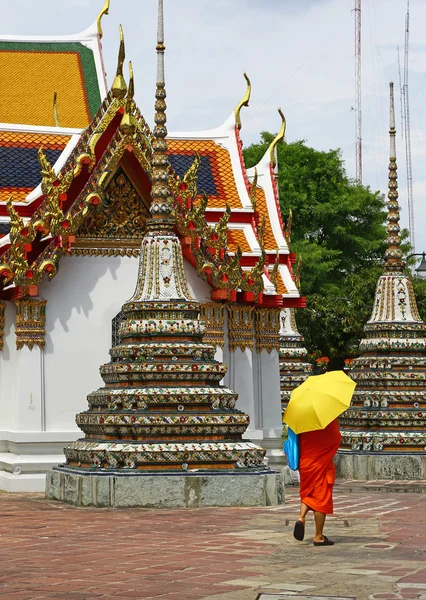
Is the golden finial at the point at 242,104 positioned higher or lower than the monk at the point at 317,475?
higher

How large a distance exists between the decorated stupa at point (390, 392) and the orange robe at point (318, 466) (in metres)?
8.85

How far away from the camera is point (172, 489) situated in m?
13.2

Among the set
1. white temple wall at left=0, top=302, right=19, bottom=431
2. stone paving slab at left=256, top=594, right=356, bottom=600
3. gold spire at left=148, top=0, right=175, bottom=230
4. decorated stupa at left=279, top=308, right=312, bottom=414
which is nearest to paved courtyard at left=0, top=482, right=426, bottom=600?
stone paving slab at left=256, top=594, right=356, bottom=600

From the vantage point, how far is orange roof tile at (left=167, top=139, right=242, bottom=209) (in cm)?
1942

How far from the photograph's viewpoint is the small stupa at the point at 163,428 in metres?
13.2

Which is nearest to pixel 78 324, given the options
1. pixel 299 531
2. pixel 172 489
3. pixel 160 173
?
pixel 160 173

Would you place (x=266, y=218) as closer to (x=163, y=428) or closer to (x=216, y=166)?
(x=216, y=166)

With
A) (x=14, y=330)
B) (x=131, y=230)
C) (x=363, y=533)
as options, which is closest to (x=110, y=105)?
(x=131, y=230)

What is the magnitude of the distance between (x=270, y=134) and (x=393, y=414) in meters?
28.3

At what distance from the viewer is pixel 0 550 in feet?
32.3

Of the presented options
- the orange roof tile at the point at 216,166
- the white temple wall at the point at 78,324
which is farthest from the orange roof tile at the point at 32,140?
the white temple wall at the point at 78,324

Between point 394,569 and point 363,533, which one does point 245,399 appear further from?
point 394,569

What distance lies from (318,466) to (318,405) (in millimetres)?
480

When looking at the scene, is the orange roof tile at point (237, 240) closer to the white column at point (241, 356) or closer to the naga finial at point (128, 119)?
the white column at point (241, 356)
